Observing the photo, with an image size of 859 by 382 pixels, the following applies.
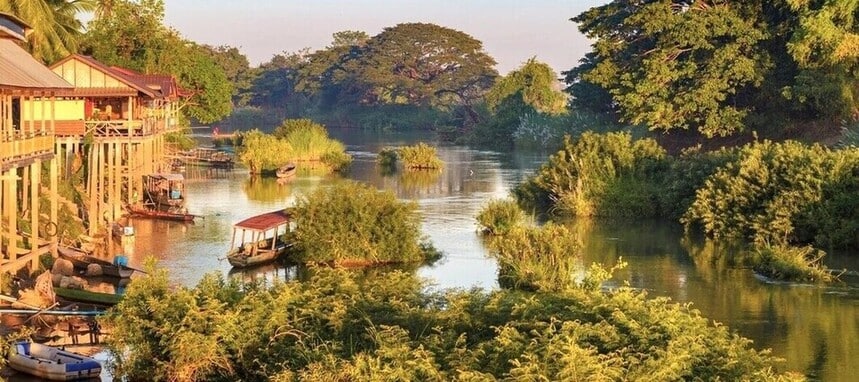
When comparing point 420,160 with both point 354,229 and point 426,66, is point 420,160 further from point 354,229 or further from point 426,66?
point 426,66

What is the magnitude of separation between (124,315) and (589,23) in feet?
138

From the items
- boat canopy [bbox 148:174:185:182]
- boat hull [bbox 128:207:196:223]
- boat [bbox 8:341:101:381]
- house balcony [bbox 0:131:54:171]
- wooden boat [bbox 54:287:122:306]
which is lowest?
boat [bbox 8:341:101:381]

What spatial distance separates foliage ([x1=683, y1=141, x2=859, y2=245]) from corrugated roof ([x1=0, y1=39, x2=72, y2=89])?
18.9m

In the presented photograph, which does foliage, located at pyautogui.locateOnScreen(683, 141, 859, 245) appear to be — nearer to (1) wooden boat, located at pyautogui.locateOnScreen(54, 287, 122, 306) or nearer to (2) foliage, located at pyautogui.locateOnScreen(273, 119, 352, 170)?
(1) wooden boat, located at pyautogui.locateOnScreen(54, 287, 122, 306)

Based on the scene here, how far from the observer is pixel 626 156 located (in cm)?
4109

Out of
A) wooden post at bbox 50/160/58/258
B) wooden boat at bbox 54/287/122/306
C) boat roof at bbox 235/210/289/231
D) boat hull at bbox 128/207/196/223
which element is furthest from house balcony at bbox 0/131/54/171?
boat hull at bbox 128/207/196/223

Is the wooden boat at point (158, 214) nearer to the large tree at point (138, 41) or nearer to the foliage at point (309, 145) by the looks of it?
the large tree at point (138, 41)

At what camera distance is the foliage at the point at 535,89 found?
296 ft

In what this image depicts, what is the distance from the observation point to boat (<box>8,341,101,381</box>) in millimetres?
17984

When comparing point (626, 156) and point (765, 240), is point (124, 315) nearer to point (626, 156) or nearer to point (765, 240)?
point (765, 240)

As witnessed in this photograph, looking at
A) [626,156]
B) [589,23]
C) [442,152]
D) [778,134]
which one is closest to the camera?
[626,156]

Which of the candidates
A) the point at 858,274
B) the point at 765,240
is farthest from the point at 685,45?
the point at 858,274

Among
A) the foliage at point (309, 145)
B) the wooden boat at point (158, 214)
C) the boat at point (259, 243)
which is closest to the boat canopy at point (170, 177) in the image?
the wooden boat at point (158, 214)

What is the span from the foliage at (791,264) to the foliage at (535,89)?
189 ft
